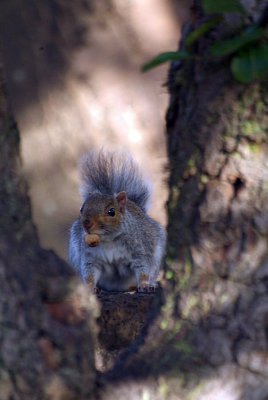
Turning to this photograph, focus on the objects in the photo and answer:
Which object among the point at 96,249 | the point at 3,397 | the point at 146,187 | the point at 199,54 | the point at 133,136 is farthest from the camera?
Result: the point at 133,136

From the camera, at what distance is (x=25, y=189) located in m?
2.24

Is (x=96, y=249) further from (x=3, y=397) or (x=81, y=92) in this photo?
(x=3, y=397)

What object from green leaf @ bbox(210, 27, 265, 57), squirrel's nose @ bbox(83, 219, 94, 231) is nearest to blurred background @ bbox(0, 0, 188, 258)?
squirrel's nose @ bbox(83, 219, 94, 231)

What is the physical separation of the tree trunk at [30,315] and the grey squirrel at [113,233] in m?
2.57

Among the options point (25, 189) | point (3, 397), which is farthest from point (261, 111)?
point (3, 397)

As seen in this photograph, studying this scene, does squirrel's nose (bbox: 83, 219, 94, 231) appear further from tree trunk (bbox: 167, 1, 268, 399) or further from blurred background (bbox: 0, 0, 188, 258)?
tree trunk (bbox: 167, 1, 268, 399)

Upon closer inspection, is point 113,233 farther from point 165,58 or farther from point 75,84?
point 165,58

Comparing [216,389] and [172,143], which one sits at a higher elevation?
[172,143]

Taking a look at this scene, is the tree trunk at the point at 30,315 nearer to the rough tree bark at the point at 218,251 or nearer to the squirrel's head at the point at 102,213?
the rough tree bark at the point at 218,251

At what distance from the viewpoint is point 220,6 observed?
214 cm

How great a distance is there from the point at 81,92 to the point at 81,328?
488 cm

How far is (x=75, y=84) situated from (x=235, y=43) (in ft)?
16.1

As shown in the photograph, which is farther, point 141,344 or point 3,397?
point 141,344

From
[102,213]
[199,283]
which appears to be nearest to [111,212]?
[102,213]
